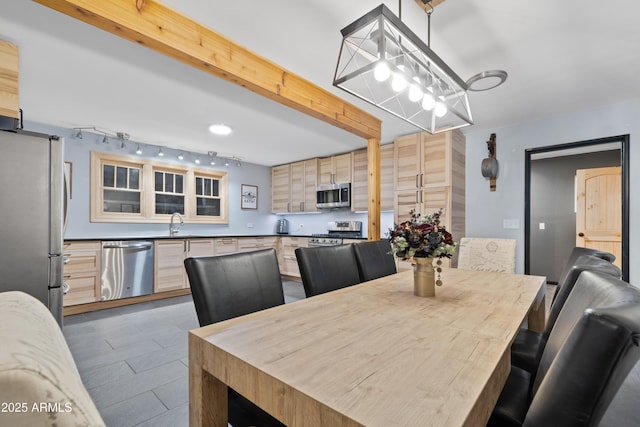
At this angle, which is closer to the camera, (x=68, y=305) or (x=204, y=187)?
(x=68, y=305)

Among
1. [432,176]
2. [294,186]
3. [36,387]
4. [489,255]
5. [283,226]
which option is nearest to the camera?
[36,387]

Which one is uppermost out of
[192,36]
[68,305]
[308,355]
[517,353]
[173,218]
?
[192,36]

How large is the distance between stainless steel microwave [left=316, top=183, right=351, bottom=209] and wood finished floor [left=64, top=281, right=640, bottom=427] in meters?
2.66

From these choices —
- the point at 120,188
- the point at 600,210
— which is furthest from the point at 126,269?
the point at 600,210

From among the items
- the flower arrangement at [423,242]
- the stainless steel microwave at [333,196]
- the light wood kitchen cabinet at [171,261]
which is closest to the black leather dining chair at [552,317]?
the flower arrangement at [423,242]

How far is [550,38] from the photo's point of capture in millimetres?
2023

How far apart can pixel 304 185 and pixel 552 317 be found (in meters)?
4.70

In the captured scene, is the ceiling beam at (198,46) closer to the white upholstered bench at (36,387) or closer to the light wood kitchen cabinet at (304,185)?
the white upholstered bench at (36,387)

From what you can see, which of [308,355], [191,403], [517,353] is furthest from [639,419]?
[191,403]

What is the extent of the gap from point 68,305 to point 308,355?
12.8 ft

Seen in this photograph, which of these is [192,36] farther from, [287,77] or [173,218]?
[173,218]

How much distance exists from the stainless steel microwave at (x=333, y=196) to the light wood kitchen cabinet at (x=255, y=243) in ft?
3.64

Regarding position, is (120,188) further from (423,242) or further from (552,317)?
(552,317)

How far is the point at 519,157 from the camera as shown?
3.71 meters
